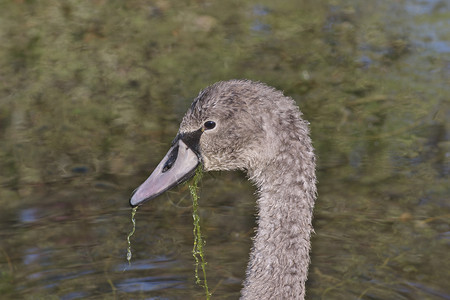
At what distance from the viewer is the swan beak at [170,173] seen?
4.82 metres

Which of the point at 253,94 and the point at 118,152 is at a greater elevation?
the point at 253,94

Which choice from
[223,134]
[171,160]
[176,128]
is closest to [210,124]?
[223,134]

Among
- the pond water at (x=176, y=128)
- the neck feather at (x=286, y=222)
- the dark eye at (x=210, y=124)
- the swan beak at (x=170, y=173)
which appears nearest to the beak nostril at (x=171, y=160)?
the swan beak at (x=170, y=173)

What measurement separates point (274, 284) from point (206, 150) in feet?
2.98

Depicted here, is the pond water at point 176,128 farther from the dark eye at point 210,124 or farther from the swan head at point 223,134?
the dark eye at point 210,124

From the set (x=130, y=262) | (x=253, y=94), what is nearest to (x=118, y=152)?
(x=130, y=262)

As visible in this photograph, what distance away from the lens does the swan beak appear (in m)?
4.82

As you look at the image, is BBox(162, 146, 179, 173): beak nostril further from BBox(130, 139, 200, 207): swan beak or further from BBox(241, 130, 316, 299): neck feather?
BBox(241, 130, 316, 299): neck feather

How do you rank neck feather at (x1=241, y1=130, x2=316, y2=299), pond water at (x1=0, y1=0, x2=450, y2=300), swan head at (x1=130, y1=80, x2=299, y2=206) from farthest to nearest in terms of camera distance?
pond water at (x1=0, y1=0, x2=450, y2=300) → swan head at (x1=130, y1=80, x2=299, y2=206) → neck feather at (x1=241, y1=130, x2=316, y2=299)

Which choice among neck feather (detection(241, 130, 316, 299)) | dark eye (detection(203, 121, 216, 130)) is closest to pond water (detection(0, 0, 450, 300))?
neck feather (detection(241, 130, 316, 299))

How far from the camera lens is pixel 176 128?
812 centimetres

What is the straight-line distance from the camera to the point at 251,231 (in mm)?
6621

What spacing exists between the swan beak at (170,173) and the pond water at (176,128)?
1.44 meters

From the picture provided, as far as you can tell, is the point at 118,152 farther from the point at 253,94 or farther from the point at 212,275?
the point at 253,94
